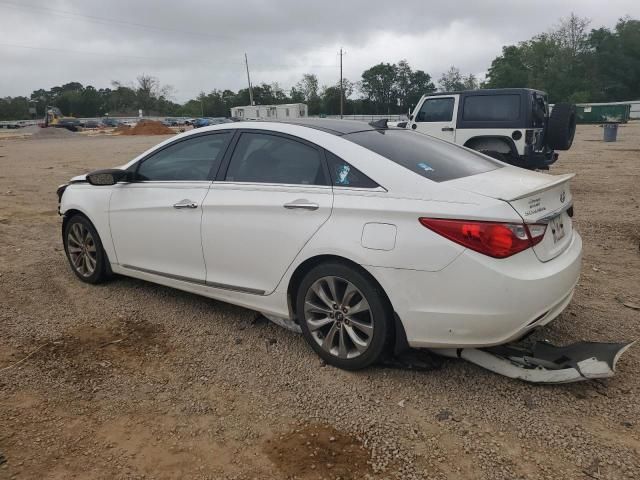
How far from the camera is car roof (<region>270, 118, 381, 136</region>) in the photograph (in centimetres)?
359

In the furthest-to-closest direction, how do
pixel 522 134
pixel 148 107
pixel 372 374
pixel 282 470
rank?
pixel 148 107 < pixel 522 134 < pixel 372 374 < pixel 282 470

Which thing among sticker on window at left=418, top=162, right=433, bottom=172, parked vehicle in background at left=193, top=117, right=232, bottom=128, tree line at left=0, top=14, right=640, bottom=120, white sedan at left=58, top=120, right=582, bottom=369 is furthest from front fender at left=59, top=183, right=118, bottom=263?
tree line at left=0, top=14, right=640, bottom=120

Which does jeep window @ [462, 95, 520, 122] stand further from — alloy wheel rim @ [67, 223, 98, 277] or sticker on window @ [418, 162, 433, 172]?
alloy wheel rim @ [67, 223, 98, 277]

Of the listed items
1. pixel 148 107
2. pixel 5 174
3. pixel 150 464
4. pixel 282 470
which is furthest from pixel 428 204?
pixel 148 107

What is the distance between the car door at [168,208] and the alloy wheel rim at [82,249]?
0.45 m

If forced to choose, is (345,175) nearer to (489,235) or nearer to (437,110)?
(489,235)

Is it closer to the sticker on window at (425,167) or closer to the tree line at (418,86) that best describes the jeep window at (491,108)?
the sticker on window at (425,167)

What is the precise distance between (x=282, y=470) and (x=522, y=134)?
867cm

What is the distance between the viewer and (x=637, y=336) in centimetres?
366

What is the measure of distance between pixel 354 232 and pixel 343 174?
0.43 m

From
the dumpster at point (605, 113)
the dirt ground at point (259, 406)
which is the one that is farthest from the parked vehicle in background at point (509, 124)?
the dumpster at point (605, 113)

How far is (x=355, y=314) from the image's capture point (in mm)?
3129

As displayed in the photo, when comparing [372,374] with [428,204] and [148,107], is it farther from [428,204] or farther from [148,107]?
[148,107]

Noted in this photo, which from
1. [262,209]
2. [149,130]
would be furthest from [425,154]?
[149,130]
